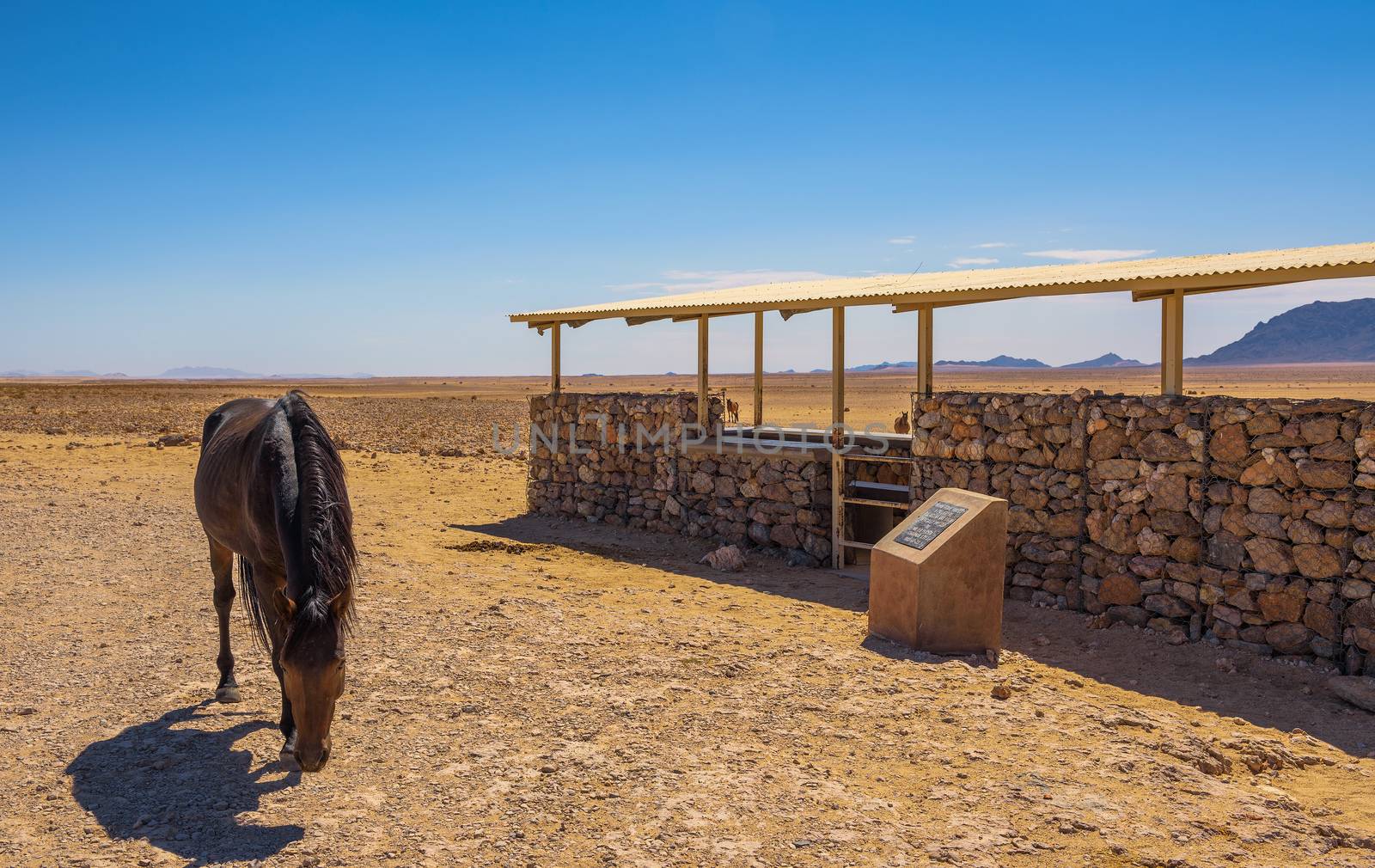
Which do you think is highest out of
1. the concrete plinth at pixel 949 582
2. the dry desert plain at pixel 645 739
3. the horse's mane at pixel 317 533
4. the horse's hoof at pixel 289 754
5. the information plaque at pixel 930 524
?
the horse's mane at pixel 317 533

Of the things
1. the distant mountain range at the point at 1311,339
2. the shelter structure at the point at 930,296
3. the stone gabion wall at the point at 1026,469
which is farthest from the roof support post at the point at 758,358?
the distant mountain range at the point at 1311,339

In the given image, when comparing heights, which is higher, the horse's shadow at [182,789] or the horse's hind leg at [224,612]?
the horse's hind leg at [224,612]

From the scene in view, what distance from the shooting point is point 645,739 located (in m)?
5.77

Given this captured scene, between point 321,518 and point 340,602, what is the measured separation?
1.68ft

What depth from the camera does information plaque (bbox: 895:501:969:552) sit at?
797cm

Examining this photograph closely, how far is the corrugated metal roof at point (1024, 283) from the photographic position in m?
8.40

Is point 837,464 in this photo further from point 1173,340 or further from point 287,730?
point 287,730

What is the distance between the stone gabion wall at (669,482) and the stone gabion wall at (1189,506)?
2.10 m

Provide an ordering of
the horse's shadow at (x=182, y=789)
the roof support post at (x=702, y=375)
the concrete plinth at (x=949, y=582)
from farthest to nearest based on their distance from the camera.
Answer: the roof support post at (x=702, y=375), the concrete plinth at (x=949, y=582), the horse's shadow at (x=182, y=789)

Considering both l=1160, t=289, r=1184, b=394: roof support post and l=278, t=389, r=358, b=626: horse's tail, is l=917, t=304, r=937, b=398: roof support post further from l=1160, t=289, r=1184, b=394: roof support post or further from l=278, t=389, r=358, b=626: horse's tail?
l=278, t=389, r=358, b=626: horse's tail

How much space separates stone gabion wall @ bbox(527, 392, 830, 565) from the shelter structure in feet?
0.90

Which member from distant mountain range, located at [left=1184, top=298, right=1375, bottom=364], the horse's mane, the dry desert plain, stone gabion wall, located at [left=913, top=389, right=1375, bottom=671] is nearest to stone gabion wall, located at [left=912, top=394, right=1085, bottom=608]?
stone gabion wall, located at [left=913, top=389, right=1375, bottom=671]

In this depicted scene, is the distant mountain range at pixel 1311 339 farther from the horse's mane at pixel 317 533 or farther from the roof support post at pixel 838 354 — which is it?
the horse's mane at pixel 317 533

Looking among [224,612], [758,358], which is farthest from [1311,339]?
[224,612]
